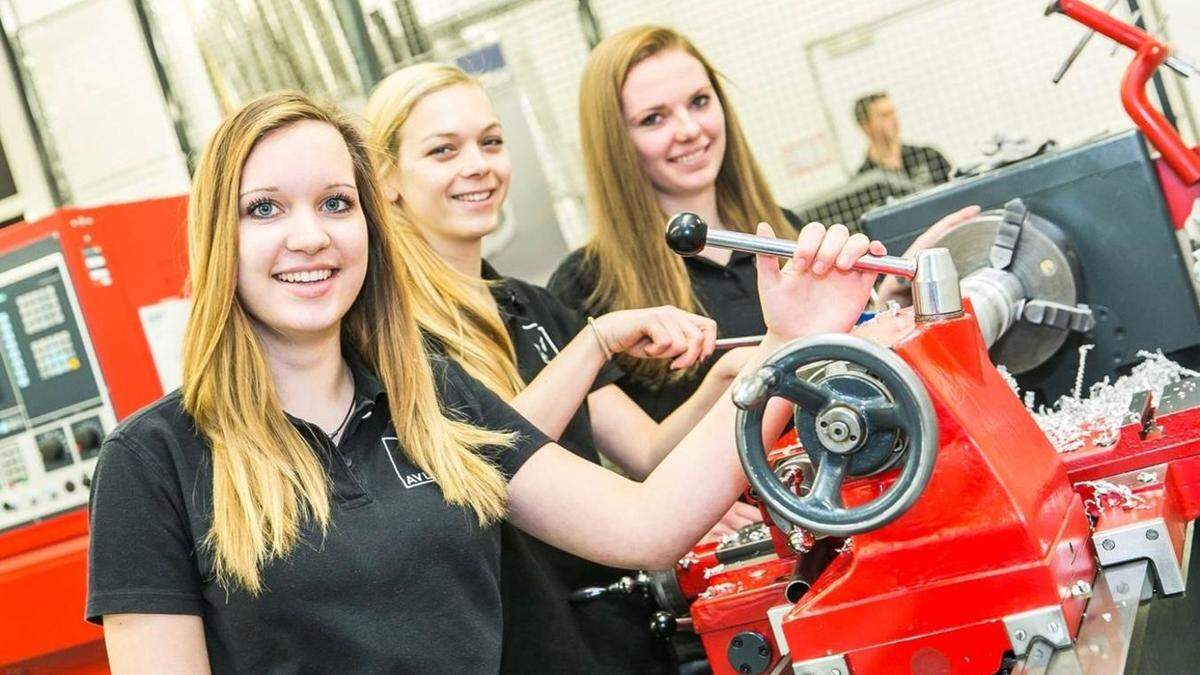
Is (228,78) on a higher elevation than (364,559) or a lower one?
higher

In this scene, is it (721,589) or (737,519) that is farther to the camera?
(737,519)

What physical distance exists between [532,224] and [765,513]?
2348mm

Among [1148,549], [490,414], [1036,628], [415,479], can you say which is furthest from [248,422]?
[1148,549]

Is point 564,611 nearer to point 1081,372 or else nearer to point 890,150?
point 1081,372

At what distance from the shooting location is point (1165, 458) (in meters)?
1.44

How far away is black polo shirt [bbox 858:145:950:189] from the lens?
129 inches

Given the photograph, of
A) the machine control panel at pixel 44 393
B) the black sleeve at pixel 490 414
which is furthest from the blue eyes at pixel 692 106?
the machine control panel at pixel 44 393

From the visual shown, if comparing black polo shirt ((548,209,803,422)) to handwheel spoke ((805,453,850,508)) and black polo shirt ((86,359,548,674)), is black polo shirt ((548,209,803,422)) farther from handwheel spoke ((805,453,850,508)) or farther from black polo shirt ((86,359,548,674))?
handwheel spoke ((805,453,850,508))

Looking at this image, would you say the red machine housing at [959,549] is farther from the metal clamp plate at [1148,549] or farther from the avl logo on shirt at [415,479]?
the avl logo on shirt at [415,479]

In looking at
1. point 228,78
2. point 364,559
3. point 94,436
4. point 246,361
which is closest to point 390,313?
point 246,361

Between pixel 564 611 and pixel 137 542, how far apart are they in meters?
0.63

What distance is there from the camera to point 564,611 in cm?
177

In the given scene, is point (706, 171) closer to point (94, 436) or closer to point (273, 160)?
point (273, 160)

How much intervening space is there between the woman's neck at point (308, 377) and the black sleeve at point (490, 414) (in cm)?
16
